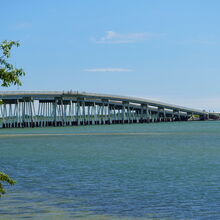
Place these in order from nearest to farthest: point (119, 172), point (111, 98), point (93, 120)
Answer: point (119, 172)
point (111, 98)
point (93, 120)

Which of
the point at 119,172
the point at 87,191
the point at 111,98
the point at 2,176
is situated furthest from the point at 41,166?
the point at 111,98

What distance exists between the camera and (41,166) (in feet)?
109

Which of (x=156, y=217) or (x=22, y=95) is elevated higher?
(x=22, y=95)

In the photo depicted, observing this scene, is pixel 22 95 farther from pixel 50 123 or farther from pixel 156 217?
pixel 156 217

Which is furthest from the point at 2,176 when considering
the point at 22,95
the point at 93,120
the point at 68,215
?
the point at 93,120

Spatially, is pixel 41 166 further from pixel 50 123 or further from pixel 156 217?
pixel 50 123

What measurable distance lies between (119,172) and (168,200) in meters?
9.73

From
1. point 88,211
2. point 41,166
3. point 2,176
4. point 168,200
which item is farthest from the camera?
point 41,166

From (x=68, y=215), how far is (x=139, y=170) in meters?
13.3

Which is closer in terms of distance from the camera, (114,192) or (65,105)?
(114,192)

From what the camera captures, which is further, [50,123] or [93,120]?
[93,120]

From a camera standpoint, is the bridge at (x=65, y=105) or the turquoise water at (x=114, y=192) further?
the bridge at (x=65, y=105)

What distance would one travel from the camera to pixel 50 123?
164 metres

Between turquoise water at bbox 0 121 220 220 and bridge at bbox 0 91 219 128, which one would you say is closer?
turquoise water at bbox 0 121 220 220
